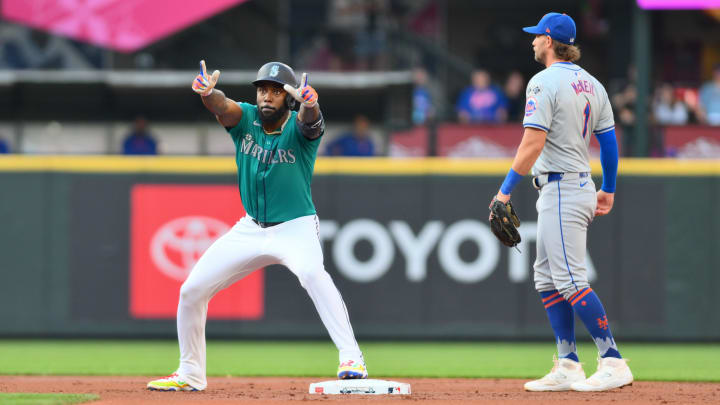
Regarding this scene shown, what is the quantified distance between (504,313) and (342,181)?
2126mm

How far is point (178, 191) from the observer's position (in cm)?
1128

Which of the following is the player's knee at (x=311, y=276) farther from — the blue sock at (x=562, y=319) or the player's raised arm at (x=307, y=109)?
the blue sock at (x=562, y=319)

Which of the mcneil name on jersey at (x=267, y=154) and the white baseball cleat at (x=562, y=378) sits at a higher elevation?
the mcneil name on jersey at (x=267, y=154)

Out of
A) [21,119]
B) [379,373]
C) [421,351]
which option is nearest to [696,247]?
[421,351]

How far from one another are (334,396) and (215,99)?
71.2 inches

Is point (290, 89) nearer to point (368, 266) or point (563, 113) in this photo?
point (563, 113)

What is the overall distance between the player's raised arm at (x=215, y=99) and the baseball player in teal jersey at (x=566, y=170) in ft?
5.30

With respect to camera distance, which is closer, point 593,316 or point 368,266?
point 593,316

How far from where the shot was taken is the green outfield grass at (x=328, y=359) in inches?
331

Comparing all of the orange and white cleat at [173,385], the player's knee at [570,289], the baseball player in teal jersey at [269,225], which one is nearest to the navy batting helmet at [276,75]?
the baseball player in teal jersey at [269,225]

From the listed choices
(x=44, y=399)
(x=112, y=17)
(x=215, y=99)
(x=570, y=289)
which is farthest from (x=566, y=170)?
(x=112, y=17)

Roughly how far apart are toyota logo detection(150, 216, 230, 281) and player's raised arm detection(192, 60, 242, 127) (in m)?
4.72

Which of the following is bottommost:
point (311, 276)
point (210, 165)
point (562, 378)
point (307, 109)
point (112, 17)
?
point (562, 378)

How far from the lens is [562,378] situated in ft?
21.7
